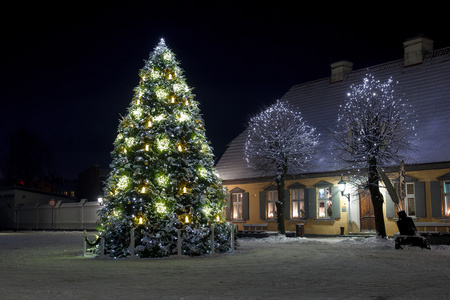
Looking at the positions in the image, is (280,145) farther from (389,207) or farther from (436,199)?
(436,199)

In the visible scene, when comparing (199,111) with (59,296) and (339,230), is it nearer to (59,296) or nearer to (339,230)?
(59,296)

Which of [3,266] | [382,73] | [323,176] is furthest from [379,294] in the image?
[382,73]

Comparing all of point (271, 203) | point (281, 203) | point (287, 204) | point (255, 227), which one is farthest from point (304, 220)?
point (255, 227)

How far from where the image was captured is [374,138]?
22.9m

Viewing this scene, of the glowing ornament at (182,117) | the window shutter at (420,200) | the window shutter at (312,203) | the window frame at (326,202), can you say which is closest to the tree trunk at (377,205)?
the window shutter at (420,200)

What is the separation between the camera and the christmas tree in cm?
1605

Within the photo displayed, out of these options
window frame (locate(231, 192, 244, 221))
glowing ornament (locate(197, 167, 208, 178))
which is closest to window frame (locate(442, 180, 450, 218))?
glowing ornament (locate(197, 167, 208, 178))

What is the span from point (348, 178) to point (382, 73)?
6.71 m

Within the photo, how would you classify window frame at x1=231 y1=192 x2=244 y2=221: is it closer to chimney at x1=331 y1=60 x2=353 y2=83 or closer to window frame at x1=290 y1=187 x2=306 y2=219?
window frame at x1=290 y1=187 x2=306 y2=219

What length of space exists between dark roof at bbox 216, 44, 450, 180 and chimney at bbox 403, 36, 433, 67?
292mm

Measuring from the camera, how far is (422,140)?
24828mm

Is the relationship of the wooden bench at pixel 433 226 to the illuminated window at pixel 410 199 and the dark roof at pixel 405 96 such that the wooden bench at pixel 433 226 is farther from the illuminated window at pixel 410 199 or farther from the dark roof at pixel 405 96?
the dark roof at pixel 405 96

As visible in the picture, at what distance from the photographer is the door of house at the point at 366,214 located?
27.0 m

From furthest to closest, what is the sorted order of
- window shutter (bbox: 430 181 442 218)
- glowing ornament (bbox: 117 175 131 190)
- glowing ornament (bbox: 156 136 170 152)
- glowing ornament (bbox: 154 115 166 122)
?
window shutter (bbox: 430 181 442 218) → glowing ornament (bbox: 154 115 166 122) → glowing ornament (bbox: 156 136 170 152) → glowing ornament (bbox: 117 175 131 190)
